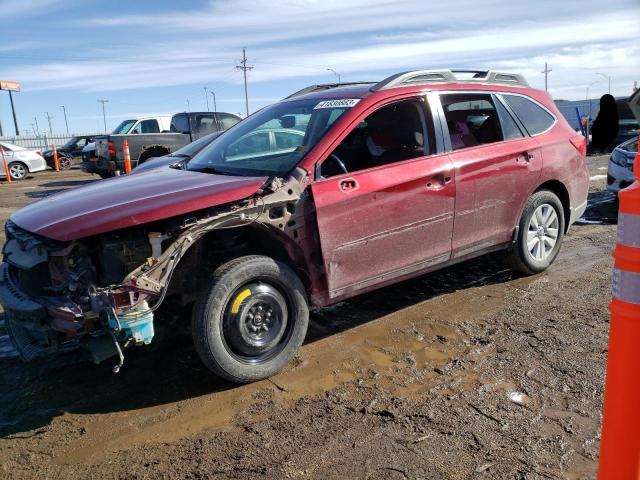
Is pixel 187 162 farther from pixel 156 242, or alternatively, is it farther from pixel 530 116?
pixel 530 116

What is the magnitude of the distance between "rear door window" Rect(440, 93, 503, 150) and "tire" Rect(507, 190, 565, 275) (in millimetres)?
791

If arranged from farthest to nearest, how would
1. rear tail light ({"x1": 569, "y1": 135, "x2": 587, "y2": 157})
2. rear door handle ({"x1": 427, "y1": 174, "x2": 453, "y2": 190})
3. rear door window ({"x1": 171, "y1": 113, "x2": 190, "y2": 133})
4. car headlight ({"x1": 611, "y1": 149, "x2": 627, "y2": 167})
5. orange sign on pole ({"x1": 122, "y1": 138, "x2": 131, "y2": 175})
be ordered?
1. rear door window ({"x1": 171, "y1": 113, "x2": 190, "y2": 133})
2. orange sign on pole ({"x1": 122, "y1": 138, "x2": 131, "y2": 175})
3. car headlight ({"x1": 611, "y1": 149, "x2": 627, "y2": 167})
4. rear tail light ({"x1": 569, "y1": 135, "x2": 587, "y2": 157})
5. rear door handle ({"x1": 427, "y1": 174, "x2": 453, "y2": 190})

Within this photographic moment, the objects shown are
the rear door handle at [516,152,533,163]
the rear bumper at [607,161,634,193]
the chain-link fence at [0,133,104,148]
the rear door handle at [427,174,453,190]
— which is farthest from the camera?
the chain-link fence at [0,133,104,148]

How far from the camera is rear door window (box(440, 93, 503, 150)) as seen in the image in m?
4.60

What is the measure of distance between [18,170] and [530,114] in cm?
1928

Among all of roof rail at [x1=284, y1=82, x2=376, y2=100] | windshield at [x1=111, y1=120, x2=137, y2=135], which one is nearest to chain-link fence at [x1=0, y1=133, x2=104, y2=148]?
windshield at [x1=111, y1=120, x2=137, y2=135]

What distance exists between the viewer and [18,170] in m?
19.4

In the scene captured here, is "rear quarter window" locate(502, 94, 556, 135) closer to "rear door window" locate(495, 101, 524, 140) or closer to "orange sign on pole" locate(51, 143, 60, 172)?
"rear door window" locate(495, 101, 524, 140)

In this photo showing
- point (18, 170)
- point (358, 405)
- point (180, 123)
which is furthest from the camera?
point (18, 170)

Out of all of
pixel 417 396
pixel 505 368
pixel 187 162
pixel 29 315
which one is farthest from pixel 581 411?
pixel 187 162

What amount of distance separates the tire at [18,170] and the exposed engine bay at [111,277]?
18.2 metres

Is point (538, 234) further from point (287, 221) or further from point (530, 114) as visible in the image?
point (287, 221)

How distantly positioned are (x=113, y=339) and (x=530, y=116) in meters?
4.33

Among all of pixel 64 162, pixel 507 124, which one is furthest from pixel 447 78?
pixel 64 162
